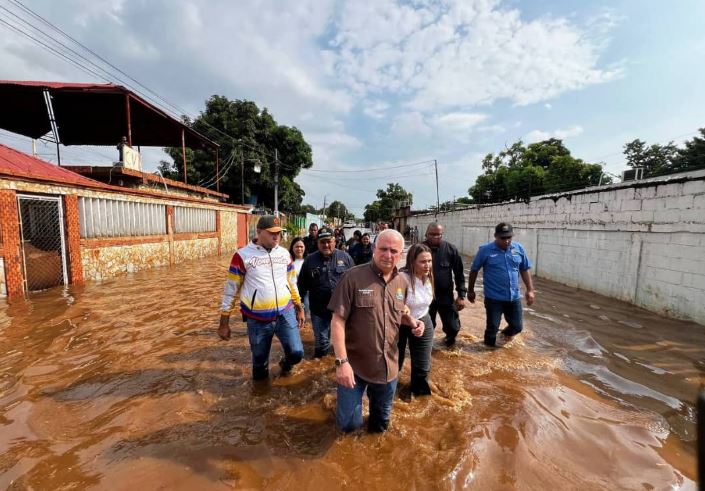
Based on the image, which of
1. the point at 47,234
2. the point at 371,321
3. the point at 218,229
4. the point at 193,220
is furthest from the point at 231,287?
the point at 218,229

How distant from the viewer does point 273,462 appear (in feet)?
8.24

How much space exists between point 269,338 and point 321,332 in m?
1.17

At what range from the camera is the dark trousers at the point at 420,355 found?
342 centimetres

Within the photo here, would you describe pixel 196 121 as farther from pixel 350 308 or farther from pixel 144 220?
pixel 350 308

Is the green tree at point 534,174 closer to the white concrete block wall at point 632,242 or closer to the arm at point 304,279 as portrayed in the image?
the white concrete block wall at point 632,242

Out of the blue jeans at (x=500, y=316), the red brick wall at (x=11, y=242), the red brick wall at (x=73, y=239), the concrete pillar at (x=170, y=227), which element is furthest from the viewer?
the concrete pillar at (x=170, y=227)

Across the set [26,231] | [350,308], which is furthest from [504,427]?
[26,231]

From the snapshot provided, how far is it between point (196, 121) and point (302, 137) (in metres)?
8.45

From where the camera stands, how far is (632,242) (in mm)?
7137

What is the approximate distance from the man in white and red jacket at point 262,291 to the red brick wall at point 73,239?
7.55 meters

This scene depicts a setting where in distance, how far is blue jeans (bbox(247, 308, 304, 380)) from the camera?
3.41 m

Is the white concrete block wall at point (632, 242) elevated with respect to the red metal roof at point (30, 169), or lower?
lower

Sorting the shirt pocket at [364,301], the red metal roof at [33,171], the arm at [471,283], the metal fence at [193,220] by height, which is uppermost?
the red metal roof at [33,171]

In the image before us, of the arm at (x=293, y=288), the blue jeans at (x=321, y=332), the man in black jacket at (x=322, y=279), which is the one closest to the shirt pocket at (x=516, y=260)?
the man in black jacket at (x=322, y=279)
